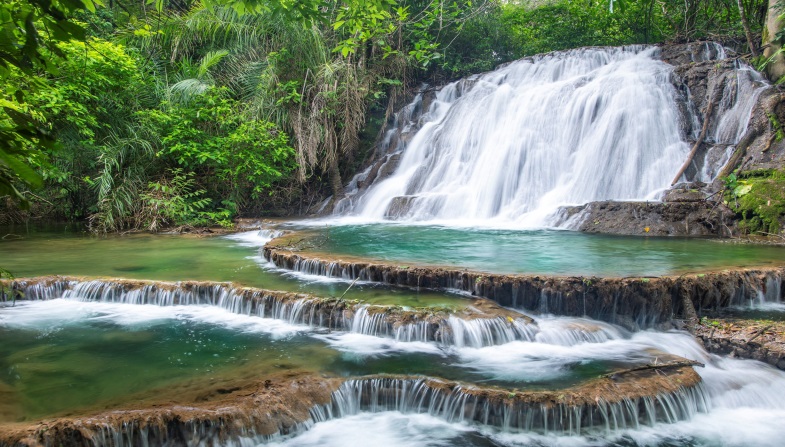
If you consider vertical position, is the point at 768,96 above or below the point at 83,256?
above

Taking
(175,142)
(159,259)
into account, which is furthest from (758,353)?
(175,142)

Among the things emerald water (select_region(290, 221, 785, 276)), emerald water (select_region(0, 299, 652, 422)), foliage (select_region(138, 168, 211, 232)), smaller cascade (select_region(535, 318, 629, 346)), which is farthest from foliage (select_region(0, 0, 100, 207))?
foliage (select_region(138, 168, 211, 232))

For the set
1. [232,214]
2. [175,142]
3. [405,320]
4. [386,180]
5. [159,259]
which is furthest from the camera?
[386,180]

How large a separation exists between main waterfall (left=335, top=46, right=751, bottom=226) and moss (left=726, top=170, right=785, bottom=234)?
4.83ft

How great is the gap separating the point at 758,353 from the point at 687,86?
29.6 ft

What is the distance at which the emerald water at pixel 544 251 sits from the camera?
19.2 feet

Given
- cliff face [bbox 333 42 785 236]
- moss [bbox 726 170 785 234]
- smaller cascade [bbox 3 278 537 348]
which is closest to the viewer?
smaller cascade [bbox 3 278 537 348]

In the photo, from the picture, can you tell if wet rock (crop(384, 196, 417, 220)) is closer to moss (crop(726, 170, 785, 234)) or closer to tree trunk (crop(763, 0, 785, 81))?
moss (crop(726, 170, 785, 234))

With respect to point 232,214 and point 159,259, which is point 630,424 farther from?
point 232,214

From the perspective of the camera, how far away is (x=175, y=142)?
36.6 ft

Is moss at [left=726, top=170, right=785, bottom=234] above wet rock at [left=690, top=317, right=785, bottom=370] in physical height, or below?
above

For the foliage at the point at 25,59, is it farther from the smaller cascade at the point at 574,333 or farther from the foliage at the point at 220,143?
the foliage at the point at 220,143

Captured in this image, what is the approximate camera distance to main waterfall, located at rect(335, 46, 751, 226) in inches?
421

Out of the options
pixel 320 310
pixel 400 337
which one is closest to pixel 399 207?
pixel 320 310
